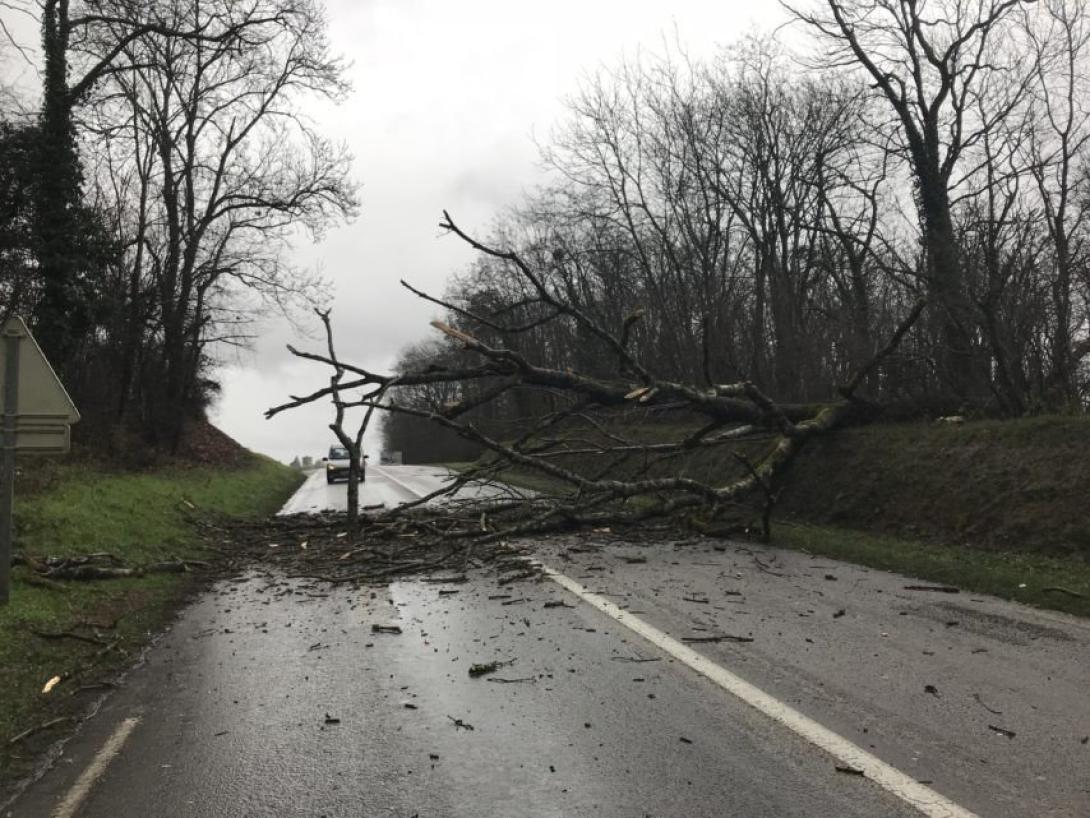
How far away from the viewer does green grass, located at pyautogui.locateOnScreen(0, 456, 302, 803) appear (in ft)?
16.7

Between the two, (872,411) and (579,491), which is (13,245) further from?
(872,411)

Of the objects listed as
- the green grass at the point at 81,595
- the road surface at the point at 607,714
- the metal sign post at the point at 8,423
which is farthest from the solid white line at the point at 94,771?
the metal sign post at the point at 8,423

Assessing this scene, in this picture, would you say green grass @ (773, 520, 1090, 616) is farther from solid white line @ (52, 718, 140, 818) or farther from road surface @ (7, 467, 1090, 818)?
solid white line @ (52, 718, 140, 818)

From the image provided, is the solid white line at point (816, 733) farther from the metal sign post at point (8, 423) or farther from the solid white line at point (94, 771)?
the metal sign post at point (8, 423)

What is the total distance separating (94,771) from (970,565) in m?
8.58

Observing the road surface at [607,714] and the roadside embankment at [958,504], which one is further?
the roadside embankment at [958,504]

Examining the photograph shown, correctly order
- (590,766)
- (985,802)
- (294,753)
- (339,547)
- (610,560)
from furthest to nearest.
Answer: (339,547), (610,560), (294,753), (590,766), (985,802)

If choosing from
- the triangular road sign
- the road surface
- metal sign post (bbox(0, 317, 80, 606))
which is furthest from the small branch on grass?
the triangular road sign

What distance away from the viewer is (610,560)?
32.8ft

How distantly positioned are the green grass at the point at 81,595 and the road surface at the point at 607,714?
0.36 metres

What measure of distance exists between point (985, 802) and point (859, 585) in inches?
194

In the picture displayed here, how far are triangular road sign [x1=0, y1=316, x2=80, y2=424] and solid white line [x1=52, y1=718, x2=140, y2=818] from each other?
11.6ft

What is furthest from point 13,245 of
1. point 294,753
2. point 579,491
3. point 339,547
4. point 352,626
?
point 294,753

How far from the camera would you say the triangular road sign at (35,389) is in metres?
6.96
